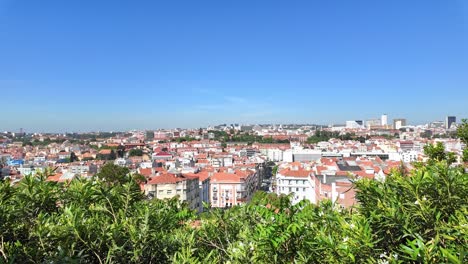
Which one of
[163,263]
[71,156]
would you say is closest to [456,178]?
[163,263]

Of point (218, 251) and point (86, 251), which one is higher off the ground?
point (86, 251)

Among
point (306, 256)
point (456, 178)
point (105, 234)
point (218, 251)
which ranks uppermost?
point (456, 178)

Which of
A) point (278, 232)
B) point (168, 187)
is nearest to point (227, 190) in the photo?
point (168, 187)

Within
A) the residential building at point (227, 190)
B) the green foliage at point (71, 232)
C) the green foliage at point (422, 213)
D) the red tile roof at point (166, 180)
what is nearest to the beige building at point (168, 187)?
the red tile roof at point (166, 180)

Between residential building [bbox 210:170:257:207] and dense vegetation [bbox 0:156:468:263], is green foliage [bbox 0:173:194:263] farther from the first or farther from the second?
residential building [bbox 210:170:257:207]

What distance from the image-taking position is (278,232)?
420 cm

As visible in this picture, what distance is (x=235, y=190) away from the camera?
45406 millimetres

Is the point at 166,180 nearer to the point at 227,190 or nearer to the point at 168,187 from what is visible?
the point at 168,187

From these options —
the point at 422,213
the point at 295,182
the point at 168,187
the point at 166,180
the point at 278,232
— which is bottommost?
the point at 295,182

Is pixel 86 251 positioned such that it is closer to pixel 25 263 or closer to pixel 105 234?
pixel 105 234

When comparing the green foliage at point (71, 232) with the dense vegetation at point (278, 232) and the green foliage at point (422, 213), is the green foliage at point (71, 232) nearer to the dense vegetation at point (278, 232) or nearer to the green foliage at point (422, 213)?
the dense vegetation at point (278, 232)

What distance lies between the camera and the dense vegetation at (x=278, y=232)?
142 inches

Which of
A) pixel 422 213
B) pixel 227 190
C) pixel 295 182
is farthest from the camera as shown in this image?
pixel 227 190

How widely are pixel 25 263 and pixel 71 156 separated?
328ft
